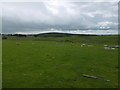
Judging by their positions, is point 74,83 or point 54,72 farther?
point 54,72

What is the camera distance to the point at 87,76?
19.0 m

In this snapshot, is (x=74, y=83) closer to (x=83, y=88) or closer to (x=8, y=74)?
(x=83, y=88)

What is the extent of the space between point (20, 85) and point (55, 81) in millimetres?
2824

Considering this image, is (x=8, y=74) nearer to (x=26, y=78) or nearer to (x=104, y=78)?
(x=26, y=78)

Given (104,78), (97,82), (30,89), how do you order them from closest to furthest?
(30,89) < (97,82) < (104,78)

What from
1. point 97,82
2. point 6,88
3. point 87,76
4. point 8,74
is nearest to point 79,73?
point 87,76

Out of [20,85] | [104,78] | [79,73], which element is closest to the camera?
[20,85]

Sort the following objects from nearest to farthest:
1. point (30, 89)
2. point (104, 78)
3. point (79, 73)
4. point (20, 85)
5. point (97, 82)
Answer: point (30, 89)
point (20, 85)
point (97, 82)
point (104, 78)
point (79, 73)

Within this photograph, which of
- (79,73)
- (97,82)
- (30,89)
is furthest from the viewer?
Result: (79,73)

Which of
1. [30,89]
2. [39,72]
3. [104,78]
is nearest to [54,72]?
[39,72]

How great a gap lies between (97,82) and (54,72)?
4.91 meters

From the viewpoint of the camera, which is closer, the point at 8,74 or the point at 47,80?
the point at 47,80

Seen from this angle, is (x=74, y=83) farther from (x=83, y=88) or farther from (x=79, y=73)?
(x=79, y=73)

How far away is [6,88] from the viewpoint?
1487 centimetres
